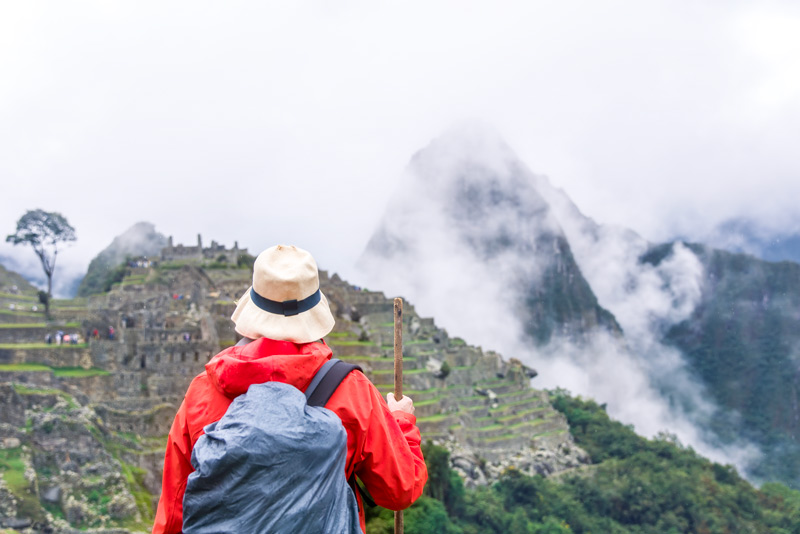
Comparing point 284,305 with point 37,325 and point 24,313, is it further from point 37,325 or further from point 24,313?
point 24,313

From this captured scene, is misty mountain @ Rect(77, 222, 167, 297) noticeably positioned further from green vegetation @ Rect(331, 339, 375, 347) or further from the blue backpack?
the blue backpack

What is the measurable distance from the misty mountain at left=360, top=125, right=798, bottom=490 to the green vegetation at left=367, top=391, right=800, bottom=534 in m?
17.4

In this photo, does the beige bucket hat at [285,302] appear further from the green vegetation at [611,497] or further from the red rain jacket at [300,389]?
the green vegetation at [611,497]

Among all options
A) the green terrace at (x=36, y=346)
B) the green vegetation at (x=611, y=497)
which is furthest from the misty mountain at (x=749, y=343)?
the green terrace at (x=36, y=346)

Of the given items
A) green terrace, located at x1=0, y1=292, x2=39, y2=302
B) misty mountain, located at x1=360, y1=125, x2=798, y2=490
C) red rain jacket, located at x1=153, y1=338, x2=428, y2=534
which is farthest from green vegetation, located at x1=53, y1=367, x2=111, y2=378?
misty mountain, located at x1=360, y1=125, x2=798, y2=490

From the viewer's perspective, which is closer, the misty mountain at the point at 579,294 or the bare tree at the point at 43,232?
the bare tree at the point at 43,232

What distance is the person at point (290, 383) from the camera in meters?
2.37

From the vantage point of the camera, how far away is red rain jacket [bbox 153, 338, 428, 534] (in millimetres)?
2344

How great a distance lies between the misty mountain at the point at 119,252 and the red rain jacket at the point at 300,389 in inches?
1201

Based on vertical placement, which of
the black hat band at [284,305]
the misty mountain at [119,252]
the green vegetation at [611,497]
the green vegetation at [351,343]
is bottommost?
the green vegetation at [611,497]

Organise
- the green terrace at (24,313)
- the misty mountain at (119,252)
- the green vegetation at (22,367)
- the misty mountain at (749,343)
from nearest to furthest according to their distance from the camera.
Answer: the green vegetation at (22,367)
the green terrace at (24,313)
the misty mountain at (119,252)
the misty mountain at (749,343)

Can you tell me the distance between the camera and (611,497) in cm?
3381

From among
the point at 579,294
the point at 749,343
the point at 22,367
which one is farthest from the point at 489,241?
the point at 22,367

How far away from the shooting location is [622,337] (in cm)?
7700
